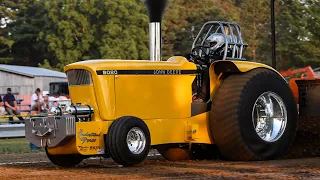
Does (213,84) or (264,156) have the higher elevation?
(213,84)

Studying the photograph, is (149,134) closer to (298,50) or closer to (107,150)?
(107,150)

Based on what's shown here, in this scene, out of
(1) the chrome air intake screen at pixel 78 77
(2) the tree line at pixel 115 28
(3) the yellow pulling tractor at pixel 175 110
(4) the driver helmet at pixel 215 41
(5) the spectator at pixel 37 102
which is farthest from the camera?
(2) the tree line at pixel 115 28

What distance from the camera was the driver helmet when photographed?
11.8 metres

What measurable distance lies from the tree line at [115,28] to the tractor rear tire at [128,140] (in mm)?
45304

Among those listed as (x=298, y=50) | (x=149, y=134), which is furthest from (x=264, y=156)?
(x=298, y=50)

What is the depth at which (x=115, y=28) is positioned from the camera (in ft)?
211

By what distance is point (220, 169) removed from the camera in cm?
966

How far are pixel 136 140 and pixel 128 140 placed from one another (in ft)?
0.59

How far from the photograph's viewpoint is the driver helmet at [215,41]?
38.7 feet

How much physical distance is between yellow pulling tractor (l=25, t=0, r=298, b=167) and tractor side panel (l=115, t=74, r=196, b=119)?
0.01 metres

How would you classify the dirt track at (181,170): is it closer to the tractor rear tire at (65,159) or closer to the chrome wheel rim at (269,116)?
the tractor rear tire at (65,159)

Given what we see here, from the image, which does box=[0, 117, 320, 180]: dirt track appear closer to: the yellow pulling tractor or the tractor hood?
the yellow pulling tractor

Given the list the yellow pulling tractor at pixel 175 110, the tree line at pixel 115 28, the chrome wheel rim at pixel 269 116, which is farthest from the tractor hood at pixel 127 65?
the tree line at pixel 115 28

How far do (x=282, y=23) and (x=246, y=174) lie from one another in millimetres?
47851
